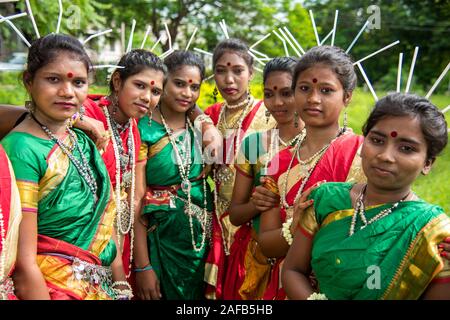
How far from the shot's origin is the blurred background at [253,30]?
695 cm

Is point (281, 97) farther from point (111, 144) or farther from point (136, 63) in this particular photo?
point (111, 144)

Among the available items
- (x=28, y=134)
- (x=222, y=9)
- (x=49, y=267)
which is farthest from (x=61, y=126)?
(x=222, y=9)

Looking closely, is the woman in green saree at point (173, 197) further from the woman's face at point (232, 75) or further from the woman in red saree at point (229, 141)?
the woman's face at point (232, 75)

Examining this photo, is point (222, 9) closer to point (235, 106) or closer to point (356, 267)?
point (235, 106)

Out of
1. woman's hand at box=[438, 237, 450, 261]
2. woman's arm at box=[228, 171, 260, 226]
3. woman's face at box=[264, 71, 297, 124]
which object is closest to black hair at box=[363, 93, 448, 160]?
woman's hand at box=[438, 237, 450, 261]

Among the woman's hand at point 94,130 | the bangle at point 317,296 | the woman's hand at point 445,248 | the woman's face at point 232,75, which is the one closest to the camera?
the woman's hand at point 445,248

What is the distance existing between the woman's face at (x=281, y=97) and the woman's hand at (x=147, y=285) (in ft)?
4.23

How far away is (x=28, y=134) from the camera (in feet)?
7.50

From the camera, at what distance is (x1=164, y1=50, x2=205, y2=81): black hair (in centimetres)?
347

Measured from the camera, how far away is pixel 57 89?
2340mm

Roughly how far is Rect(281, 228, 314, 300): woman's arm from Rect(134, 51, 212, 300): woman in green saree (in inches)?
52.0

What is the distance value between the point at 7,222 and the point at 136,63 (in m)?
1.41

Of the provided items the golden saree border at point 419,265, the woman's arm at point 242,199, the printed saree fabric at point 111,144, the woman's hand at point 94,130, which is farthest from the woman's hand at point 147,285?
the golden saree border at point 419,265

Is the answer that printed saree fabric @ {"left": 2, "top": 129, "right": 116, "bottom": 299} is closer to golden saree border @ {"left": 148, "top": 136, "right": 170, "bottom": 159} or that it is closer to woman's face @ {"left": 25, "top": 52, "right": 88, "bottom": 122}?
woman's face @ {"left": 25, "top": 52, "right": 88, "bottom": 122}
